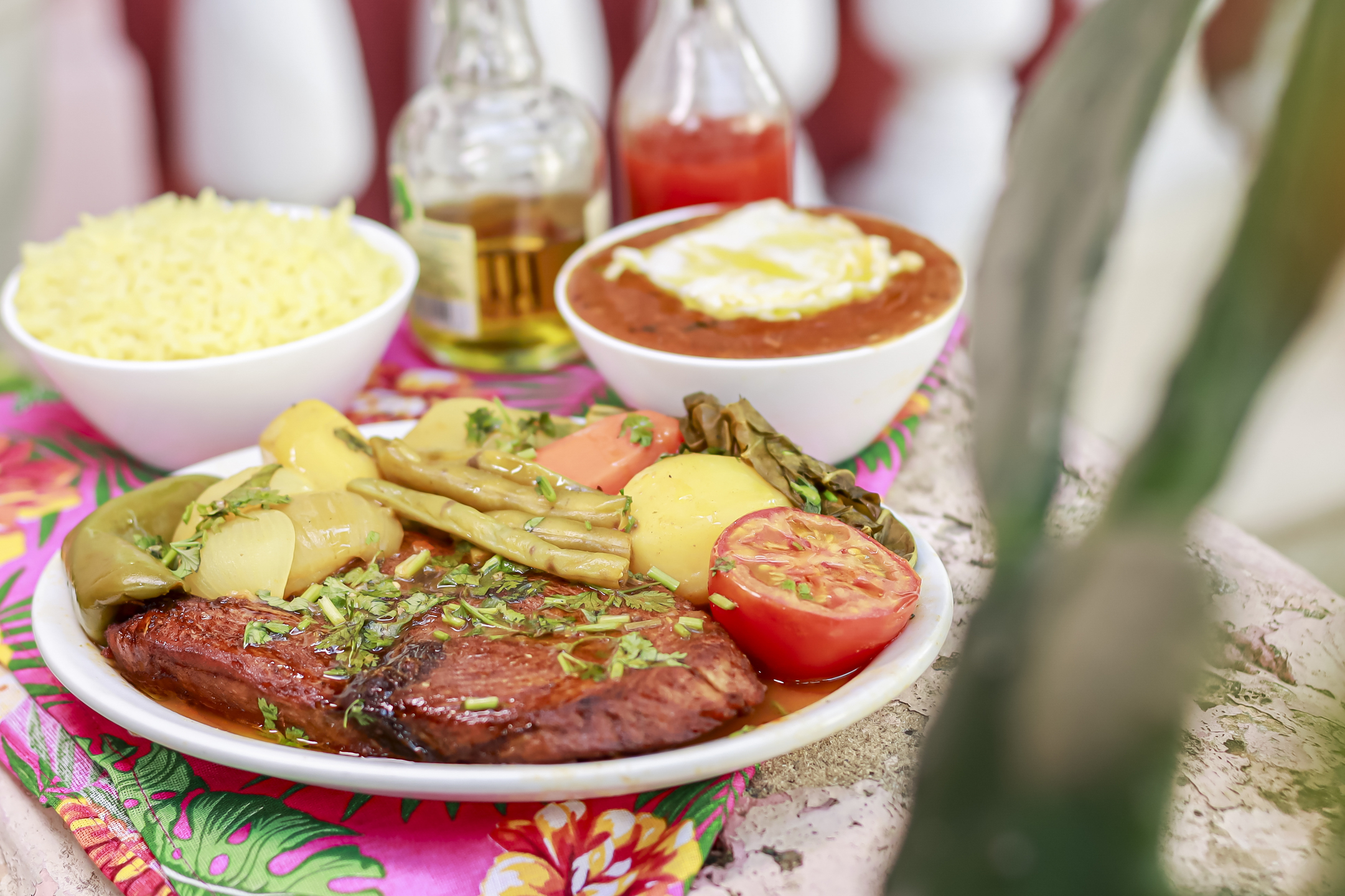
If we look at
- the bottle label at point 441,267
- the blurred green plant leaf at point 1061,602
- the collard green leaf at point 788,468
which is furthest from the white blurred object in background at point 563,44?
the blurred green plant leaf at point 1061,602

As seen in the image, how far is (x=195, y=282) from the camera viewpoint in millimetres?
1220

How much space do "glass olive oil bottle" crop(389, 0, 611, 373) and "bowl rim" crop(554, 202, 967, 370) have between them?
0.06 meters

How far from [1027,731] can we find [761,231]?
116 centimetres

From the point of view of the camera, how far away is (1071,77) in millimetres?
172

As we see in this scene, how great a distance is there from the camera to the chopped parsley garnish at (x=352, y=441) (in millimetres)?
1056

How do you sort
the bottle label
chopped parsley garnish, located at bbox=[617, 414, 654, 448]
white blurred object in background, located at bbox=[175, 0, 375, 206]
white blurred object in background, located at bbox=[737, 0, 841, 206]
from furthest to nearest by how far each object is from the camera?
white blurred object in background, located at bbox=[737, 0, 841, 206], white blurred object in background, located at bbox=[175, 0, 375, 206], the bottle label, chopped parsley garnish, located at bbox=[617, 414, 654, 448]

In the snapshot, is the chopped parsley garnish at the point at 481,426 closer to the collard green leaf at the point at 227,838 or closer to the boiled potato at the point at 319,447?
the boiled potato at the point at 319,447

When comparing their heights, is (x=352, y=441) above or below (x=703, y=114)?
below

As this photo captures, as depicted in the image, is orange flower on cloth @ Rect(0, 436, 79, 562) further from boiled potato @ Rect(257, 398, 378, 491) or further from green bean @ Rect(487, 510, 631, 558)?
green bean @ Rect(487, 510, 631, 558)

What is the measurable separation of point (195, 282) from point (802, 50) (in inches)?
54.2

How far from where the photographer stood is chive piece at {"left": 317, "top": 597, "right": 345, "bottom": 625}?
807 mm

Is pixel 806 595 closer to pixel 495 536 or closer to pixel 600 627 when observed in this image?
pixel 600 627

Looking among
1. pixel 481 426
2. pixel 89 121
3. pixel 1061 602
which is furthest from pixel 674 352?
pixel 89 121

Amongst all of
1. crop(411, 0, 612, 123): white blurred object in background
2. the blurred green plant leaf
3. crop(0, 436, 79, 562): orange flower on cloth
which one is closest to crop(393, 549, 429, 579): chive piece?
crop(0, 436, 79, 562): orange flower on cloth
